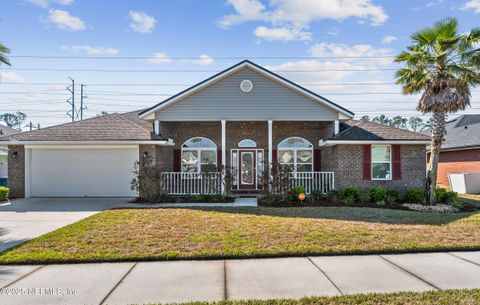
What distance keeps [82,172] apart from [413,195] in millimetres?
14904

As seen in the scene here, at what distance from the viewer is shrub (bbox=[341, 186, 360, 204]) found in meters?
13.0

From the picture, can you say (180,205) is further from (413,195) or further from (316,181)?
(413,195)

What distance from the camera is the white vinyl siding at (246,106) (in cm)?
1480

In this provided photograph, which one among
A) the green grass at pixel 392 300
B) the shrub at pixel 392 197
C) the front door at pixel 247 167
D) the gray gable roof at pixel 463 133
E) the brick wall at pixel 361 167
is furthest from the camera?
the gray gable roof at pixel 463 133

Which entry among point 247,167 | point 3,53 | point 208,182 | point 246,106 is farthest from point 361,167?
point 3,53

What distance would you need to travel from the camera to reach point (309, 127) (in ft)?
55.2

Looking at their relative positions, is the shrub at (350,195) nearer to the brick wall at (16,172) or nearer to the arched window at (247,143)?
the arched window at (247,143)

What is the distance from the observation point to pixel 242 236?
23.4 feet

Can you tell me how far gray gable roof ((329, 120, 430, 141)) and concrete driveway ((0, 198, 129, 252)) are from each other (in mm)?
10399

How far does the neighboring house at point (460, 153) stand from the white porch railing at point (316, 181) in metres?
11.1

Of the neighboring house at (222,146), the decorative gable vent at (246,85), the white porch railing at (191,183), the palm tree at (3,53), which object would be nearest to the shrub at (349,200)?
the neighboring house at (222,146)

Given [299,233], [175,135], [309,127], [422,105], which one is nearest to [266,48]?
[309,127]

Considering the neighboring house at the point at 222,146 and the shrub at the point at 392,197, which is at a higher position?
the neighboring house at the point at 222,146

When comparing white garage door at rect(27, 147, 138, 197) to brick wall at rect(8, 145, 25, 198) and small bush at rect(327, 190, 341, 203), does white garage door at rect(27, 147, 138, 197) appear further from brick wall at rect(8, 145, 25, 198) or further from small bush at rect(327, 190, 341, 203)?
small bush at rect(327, 190, 341, 203)
